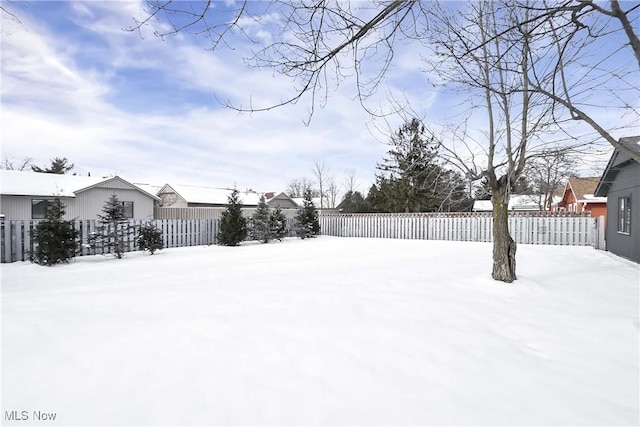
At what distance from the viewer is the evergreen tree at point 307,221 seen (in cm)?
1551

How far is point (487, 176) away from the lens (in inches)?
242

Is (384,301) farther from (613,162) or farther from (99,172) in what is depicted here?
(99,172)

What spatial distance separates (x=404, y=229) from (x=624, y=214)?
8131mm

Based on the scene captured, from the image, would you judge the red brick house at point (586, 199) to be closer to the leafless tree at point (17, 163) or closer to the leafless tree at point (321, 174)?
the leafless tree at point (321, 174)

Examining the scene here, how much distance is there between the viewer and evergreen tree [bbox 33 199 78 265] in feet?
23.8

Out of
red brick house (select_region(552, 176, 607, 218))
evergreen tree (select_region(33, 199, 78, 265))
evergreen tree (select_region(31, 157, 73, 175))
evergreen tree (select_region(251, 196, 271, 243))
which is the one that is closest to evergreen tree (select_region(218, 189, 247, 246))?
evergreen tree (select_region(251, 196, 271, 243))

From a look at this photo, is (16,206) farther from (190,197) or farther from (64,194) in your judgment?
(190,197)

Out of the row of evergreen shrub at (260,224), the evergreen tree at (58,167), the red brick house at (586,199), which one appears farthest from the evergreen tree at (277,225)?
the evergreen tree at (58,167)

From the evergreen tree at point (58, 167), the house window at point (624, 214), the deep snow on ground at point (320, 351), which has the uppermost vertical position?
the evergreen tree at point (58, 167)

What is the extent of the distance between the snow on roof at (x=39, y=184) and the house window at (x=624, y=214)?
73.8ft

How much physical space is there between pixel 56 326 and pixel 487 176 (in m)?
6.83

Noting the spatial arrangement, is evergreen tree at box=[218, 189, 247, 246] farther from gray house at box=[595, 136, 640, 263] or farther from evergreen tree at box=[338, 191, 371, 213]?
evergreen tree at box=[338, 191, 371, 213]

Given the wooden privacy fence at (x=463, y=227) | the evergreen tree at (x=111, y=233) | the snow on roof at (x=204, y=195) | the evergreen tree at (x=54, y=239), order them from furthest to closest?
the snow on roof at (x=204, y=195), the wooden privacy fence at (x=463, y=227), the evergreen tree at (x=111, y=233), the evergreen tree at (x=54, y=239)

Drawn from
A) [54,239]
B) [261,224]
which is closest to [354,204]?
[261,224]
